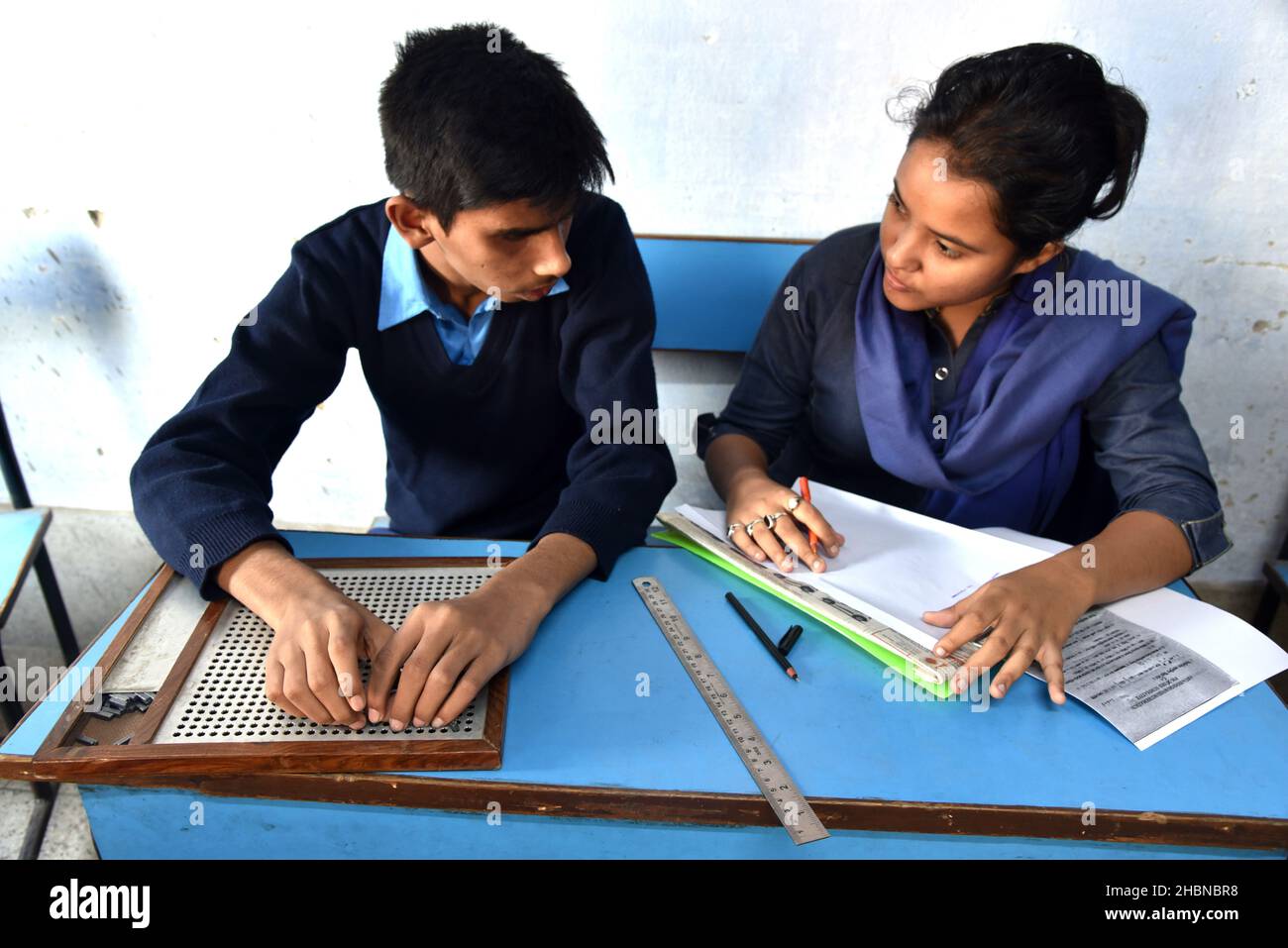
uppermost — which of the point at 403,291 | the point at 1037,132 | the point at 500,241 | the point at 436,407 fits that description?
the point at 1037,132

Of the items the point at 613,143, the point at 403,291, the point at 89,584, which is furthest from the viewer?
the point at 89,584

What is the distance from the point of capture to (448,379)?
4.43 feet

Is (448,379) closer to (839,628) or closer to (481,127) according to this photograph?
(481,127)

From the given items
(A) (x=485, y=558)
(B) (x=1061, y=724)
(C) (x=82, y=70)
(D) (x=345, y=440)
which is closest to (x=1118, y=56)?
(B) (x=1061, y=724)

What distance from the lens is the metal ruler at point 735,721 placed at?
30.7 inches

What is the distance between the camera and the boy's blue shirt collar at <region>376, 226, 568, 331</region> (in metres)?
1.26

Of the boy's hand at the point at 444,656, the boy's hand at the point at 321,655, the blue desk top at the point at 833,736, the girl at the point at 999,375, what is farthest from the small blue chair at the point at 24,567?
the girl at the point at 999,375

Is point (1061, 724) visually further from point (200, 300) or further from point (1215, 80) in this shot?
point (200, 300)

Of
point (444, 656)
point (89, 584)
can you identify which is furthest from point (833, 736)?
point (89, 584)

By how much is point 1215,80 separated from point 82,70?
2.11 metres

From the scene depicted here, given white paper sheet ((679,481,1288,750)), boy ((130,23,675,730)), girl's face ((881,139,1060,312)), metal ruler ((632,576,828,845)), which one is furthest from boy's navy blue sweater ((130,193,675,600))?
girl's face ((881,139,1060,312))

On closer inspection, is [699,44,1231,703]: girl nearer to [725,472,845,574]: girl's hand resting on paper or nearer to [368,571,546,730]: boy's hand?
[725,472,845,574]: girl's hand resting on paper

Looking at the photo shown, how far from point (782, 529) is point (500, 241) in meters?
0.52

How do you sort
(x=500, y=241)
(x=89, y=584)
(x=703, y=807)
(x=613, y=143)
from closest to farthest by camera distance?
(x=703, y=807) → (x=500, y=241) → (x=613, y=143) → (x=89, y=584)
